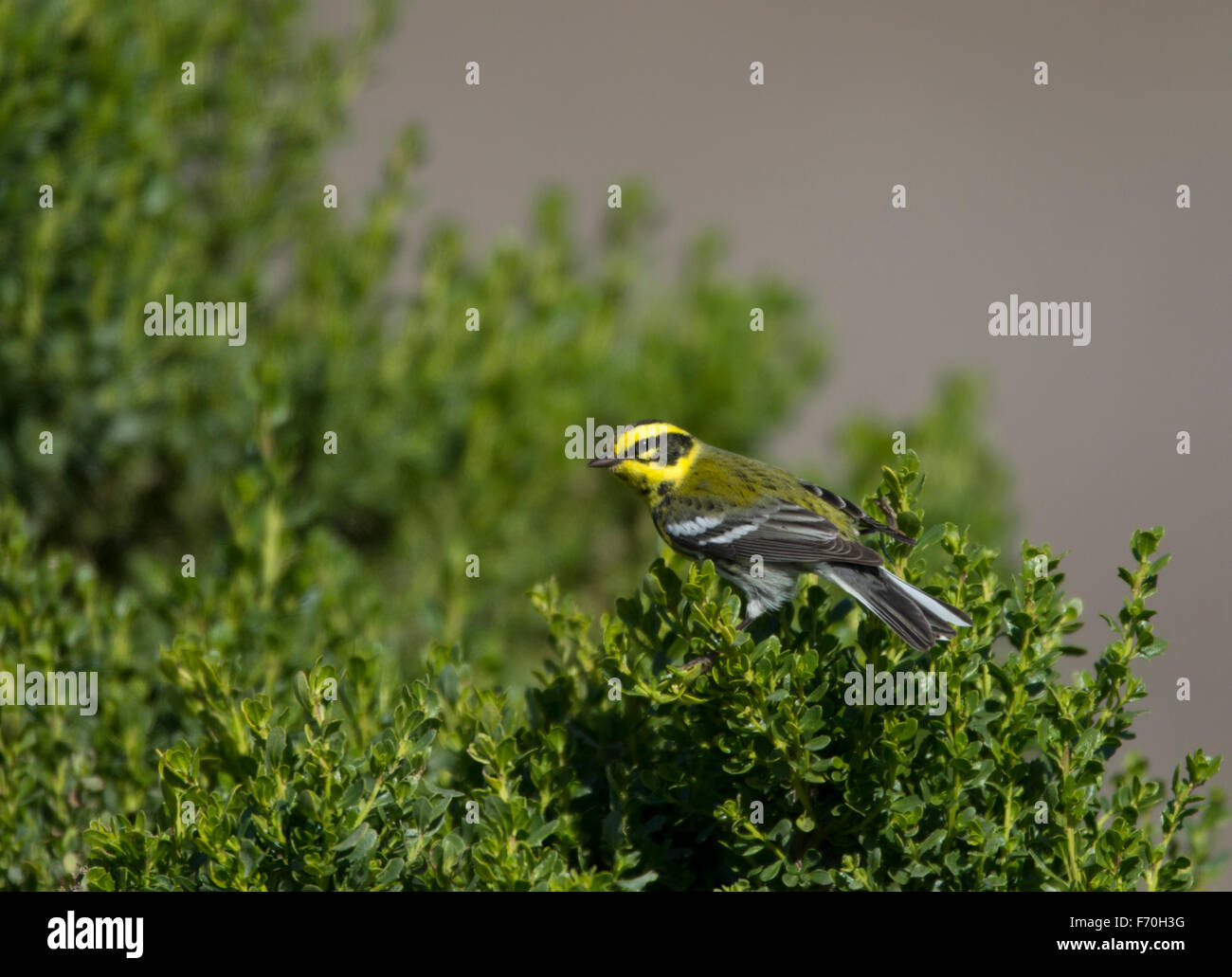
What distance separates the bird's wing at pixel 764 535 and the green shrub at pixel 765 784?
0.56m

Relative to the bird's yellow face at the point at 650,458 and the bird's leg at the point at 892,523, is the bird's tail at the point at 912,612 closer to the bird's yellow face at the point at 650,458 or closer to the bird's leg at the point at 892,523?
the bird's leg at the point at 892,523

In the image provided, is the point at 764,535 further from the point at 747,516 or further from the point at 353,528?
the point at 353,528

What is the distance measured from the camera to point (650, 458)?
14.2 ft

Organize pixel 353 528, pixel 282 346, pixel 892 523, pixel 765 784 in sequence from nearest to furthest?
pixel 765 784 < pixel 892 523 < pixel 282 346 < pixel 353 528

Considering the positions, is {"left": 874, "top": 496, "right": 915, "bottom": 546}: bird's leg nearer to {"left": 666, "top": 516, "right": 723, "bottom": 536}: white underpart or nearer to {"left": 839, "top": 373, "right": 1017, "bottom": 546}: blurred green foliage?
{"left": 666, "top": 516, "right": 723, "bottom": 536}: white underpart

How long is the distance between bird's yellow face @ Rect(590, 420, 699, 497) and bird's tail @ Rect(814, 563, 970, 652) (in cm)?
127

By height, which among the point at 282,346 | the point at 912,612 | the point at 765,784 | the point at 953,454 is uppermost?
the point at 282,346

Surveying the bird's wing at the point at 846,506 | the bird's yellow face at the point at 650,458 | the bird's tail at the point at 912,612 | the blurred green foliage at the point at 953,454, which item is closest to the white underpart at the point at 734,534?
the bird's wing at the point at 846,506

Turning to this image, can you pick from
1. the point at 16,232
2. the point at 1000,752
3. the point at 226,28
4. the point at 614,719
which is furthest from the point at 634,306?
the point at 1000,752

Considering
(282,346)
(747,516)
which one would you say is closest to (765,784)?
(747,516)

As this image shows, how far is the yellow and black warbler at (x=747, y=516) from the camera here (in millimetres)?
3836

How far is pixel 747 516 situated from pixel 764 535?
13 centimetres
